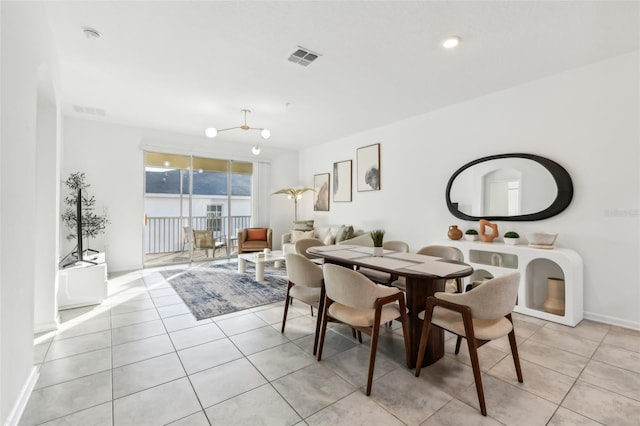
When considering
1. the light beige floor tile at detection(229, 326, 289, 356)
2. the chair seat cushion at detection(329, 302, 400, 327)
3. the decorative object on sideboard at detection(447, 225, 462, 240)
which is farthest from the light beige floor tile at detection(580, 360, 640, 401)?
the light beige floor tile at detection(229, 326, 289, 356)

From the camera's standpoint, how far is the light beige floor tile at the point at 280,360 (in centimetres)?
211

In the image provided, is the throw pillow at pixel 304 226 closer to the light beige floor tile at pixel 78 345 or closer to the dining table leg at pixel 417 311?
the light beige floor tile at pixel 78 345

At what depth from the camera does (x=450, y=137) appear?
4.30m

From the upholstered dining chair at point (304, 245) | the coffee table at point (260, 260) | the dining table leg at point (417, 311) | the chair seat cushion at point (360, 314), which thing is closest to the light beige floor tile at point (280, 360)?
the chair seat cushion at point (360, 314)

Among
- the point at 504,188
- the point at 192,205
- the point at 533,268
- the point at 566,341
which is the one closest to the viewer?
the point at 566,341

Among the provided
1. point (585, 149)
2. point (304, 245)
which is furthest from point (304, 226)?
point (585, 149)

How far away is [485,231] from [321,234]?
3.45 meters

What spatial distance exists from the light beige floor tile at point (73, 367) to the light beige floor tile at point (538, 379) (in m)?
2.97

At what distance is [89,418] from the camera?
5.34 feet

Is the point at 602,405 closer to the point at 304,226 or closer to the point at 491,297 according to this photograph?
the point at 491,297

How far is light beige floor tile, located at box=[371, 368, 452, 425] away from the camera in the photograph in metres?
1.67

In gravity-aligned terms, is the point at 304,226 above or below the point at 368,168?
below

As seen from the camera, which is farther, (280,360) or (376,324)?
(280,360)

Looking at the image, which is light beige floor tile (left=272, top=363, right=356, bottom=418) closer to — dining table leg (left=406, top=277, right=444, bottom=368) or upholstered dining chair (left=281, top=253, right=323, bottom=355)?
upholstered dining chair (left=281, top=253, right=323, bottom=355)
